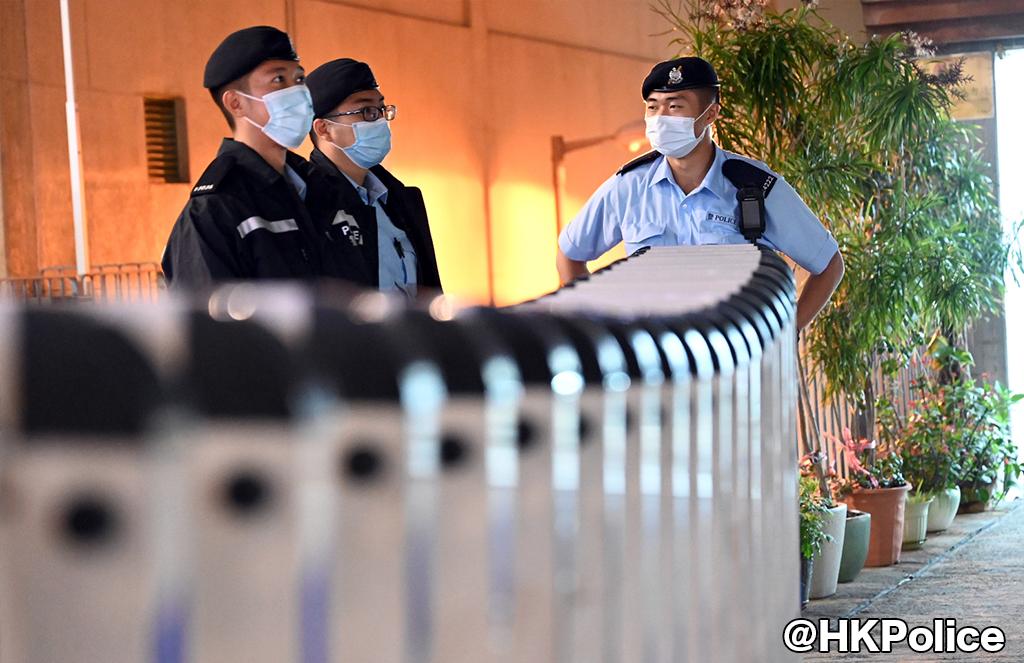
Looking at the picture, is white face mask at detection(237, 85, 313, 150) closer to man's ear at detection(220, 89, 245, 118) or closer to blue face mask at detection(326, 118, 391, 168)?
man's ear at detection(220, 89, 245, 118)

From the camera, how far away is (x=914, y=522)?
6.44 metres

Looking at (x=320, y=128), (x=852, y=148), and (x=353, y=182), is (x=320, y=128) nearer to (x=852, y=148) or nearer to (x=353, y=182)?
(x=353, y=182)

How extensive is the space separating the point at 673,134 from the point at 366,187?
84 cm

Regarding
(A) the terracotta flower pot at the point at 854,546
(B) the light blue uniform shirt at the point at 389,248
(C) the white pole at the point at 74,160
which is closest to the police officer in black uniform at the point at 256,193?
(B) the light blue uniform shirt at the point at 389,248

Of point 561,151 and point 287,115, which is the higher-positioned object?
point 561,151

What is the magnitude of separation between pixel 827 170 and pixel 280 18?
2325 mm

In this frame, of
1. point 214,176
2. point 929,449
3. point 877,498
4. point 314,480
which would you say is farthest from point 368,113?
point 929,449

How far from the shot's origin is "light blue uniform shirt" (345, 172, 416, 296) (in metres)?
2.77

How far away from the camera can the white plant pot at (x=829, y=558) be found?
17.3 feet

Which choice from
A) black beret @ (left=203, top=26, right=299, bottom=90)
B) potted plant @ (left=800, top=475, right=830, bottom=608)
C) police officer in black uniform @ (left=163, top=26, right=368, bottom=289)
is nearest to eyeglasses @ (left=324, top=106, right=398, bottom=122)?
police officer in black uniform @ (left=163, top=26, right=368, bottom=289)

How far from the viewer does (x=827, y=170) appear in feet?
17.0

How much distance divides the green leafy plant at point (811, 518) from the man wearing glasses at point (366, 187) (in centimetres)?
244

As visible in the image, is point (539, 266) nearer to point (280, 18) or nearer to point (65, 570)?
point (280, 18)

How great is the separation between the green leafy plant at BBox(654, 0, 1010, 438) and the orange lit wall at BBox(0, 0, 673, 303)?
1515 millimetres
